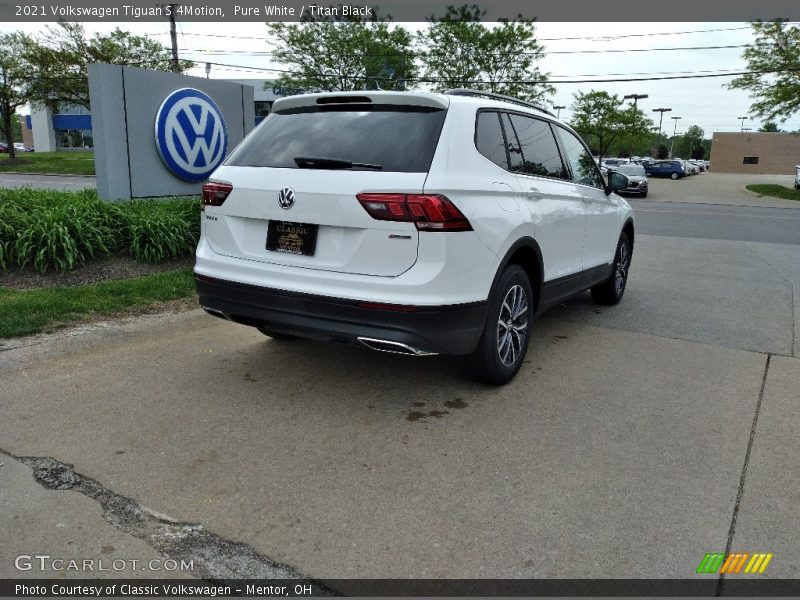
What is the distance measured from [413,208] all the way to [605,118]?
47.1 meters

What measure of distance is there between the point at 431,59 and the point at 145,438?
119 ft

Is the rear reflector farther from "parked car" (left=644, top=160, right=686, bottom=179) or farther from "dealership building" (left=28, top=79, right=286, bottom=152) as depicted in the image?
"dealership building" (left=28, top=79, right=286, bottom=152)

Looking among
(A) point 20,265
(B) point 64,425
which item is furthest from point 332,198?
(A) point 20,265

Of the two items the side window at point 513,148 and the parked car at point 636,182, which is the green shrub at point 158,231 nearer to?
the side window at point 513,148

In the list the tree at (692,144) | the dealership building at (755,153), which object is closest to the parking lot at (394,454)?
the dealership building at (755,153)

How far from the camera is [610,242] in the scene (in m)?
6.36

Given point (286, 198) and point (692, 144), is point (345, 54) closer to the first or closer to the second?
point (286, 198)

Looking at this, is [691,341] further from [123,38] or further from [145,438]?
[123,38]

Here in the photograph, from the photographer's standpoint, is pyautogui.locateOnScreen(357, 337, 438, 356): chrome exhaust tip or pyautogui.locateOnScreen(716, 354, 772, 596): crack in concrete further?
pyautogui.locateOnScreen(357, 337, 438, 356): chrome exhaust tip

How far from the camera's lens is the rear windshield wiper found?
3638 millimetres

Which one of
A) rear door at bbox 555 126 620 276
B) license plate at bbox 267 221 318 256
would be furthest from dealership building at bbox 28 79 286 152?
license plate at bbox 267 221 318 256

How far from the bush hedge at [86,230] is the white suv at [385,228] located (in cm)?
343

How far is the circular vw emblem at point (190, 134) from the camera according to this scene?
8820 mm

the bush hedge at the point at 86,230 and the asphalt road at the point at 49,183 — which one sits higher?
the bush hedge at the point at 86,230
